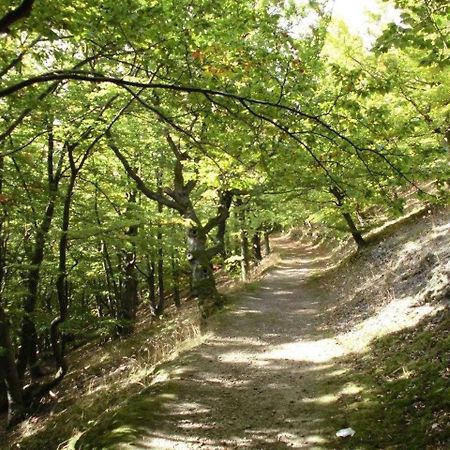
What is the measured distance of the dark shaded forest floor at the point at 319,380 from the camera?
631 cm

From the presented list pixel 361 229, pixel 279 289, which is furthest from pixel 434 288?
pixel 361 229

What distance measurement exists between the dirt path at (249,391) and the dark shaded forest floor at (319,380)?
2 centimetres

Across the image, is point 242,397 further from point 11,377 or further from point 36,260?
point 36,260

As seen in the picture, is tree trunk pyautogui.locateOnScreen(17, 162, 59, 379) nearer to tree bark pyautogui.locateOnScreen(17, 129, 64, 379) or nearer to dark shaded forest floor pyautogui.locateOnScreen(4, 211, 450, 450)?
tree bark pyautogui.locateOnScreen(17, 129, 64, 379)

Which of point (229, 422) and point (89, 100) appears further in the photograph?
point (89, 100)

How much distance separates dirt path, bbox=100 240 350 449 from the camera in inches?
262

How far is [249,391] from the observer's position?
8.54 metres

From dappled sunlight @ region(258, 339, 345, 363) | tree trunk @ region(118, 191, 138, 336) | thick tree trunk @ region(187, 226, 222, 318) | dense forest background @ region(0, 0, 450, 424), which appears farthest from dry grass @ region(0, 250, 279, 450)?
tree trunk @ region(118, 191, 138, 336)

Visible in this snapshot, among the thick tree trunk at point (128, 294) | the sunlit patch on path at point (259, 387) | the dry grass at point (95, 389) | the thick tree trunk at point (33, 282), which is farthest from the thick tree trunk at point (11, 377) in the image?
the thick tree trunk at point (128, 294)

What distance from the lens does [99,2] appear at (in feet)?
20.4

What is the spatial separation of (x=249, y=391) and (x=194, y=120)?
221 inches

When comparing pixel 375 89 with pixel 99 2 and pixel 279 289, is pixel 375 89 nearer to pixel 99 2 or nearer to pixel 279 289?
pixel 99 2

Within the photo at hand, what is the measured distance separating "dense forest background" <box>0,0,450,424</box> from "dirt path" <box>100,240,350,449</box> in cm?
355

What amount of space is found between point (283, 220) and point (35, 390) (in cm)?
1954
